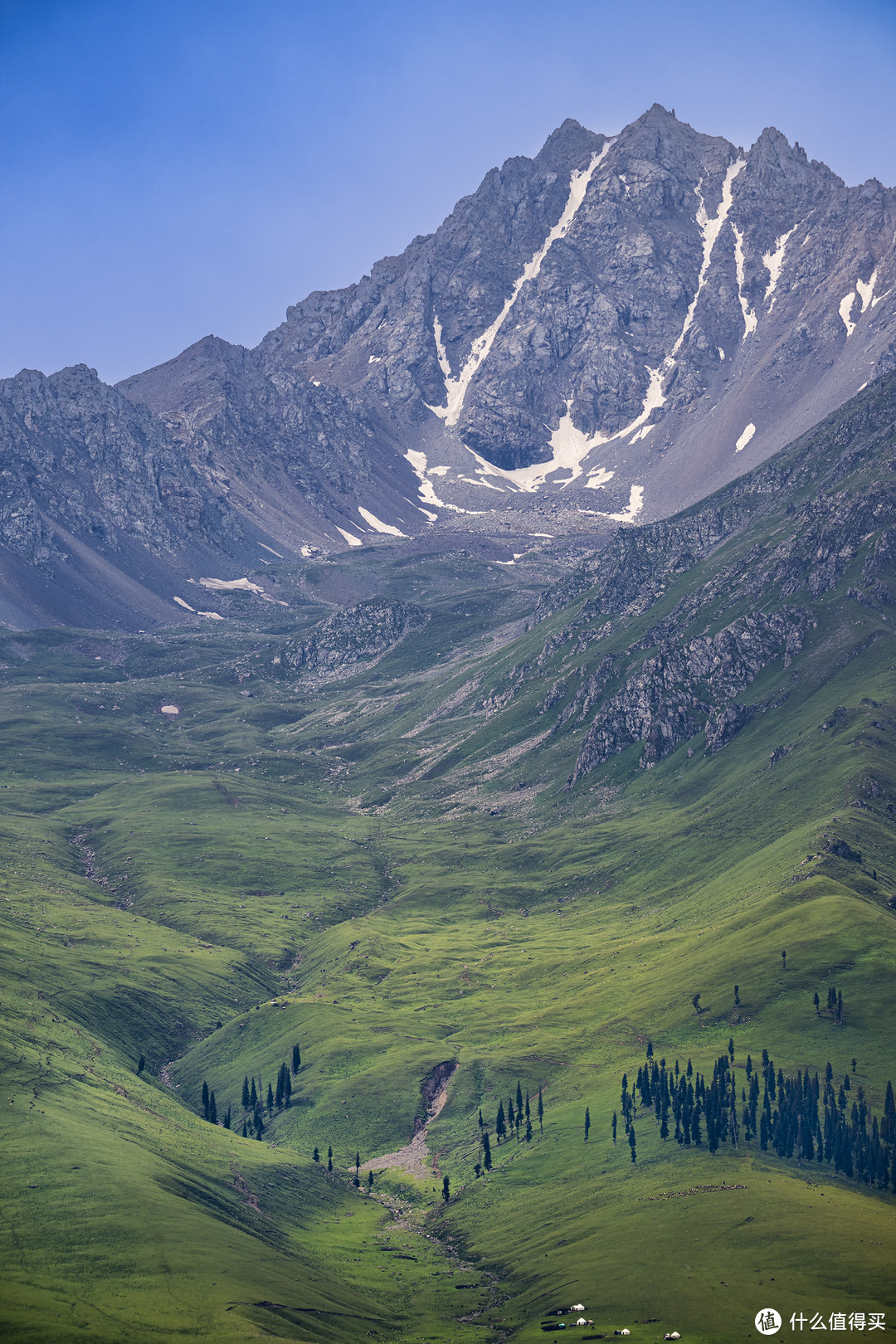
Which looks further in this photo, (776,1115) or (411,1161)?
(411,1161)

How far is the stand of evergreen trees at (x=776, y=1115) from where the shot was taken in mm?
158125

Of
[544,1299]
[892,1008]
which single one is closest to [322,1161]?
[544,1299]

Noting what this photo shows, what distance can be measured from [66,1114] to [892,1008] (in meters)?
125

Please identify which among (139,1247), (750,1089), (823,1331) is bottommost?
(823,1331)

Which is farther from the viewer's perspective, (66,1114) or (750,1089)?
(750,1089)

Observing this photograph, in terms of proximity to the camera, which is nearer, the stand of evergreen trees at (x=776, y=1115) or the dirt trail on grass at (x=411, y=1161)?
the stand of evergreen trees at (x=776, y=1115)

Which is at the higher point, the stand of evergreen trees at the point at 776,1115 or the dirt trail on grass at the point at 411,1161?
the stand of evergreen trees at the point at 776,1115

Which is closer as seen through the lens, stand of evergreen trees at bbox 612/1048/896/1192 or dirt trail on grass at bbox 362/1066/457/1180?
stand of evergreen trees at bbox 612/1048/896/1192

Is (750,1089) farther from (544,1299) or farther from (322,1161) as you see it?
(322,1161)

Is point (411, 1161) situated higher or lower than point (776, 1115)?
lower

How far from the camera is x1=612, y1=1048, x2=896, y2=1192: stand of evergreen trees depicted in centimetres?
15812

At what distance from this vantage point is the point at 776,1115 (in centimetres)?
16688

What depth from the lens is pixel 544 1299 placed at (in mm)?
133375

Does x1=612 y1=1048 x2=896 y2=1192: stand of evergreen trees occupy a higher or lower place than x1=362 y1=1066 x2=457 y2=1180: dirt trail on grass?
higher
